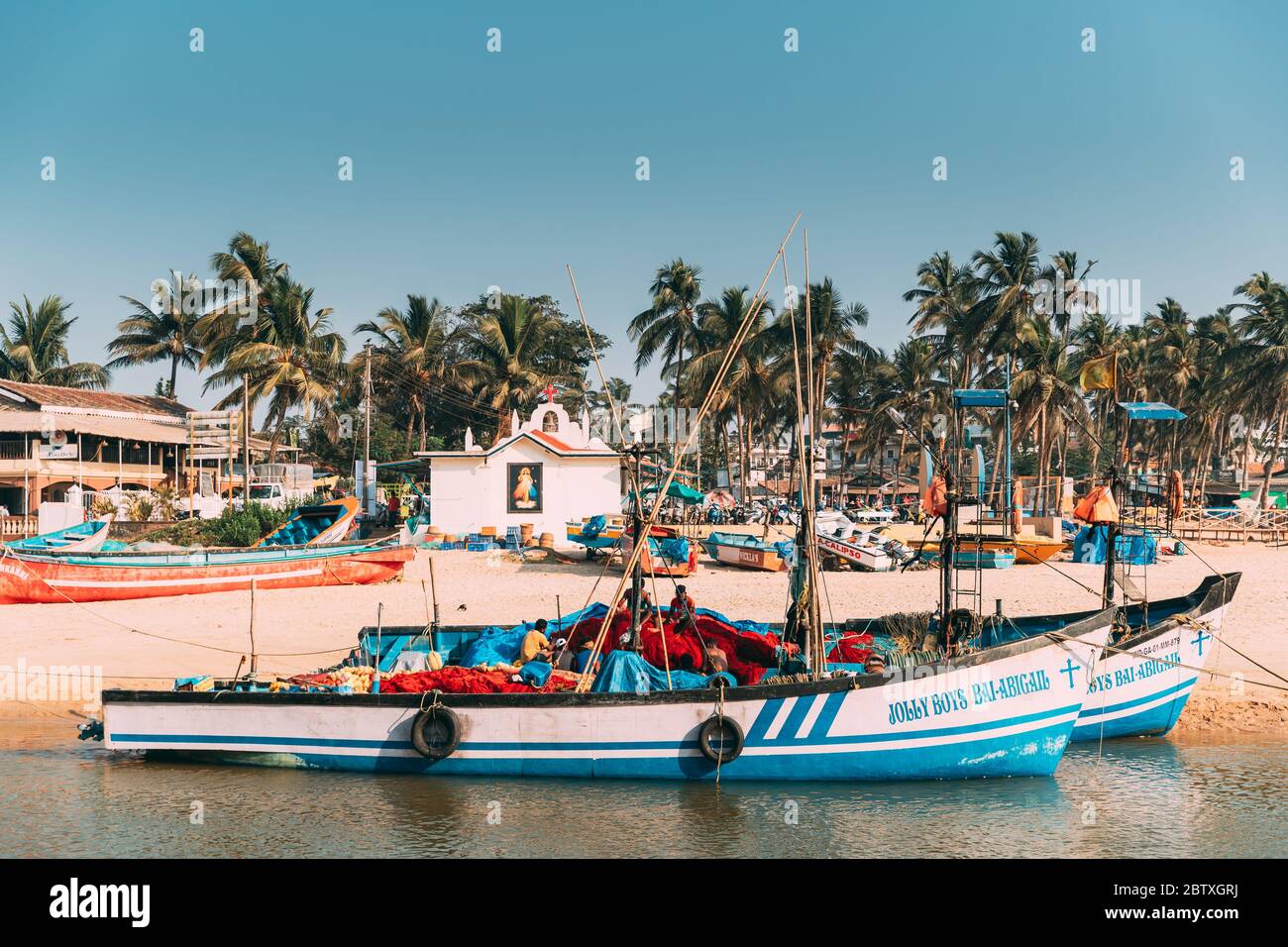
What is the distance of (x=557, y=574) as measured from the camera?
3178 cm

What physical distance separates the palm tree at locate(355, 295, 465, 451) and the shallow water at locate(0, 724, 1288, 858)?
50.6 m

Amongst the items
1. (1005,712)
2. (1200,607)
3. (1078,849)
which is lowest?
(1078,849)

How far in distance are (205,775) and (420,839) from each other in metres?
3.78

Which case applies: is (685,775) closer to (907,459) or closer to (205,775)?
(205,775)

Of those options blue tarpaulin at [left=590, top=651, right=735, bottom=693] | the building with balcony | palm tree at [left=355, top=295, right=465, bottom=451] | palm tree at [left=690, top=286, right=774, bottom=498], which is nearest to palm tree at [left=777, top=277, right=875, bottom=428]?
palm tree at [left=690, top=286, right=774, bottom=498]

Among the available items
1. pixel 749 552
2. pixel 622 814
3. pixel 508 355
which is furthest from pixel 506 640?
pixel 508 355

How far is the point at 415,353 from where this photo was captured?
64188 mm

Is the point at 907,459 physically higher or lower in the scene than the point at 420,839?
higher

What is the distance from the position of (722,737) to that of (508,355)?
48761mm

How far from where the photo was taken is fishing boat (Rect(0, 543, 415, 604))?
2569 cm

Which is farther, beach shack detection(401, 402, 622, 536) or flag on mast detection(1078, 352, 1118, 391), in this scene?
beach shack detection(401, 402, 622, 536)

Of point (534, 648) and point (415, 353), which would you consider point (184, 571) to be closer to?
point (534, 648)

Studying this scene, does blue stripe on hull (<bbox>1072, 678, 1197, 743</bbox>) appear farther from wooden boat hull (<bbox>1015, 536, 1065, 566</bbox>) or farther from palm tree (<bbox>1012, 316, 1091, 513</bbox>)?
palm tree (<bbox>1012, 316, 1091, 513</bbox>)
